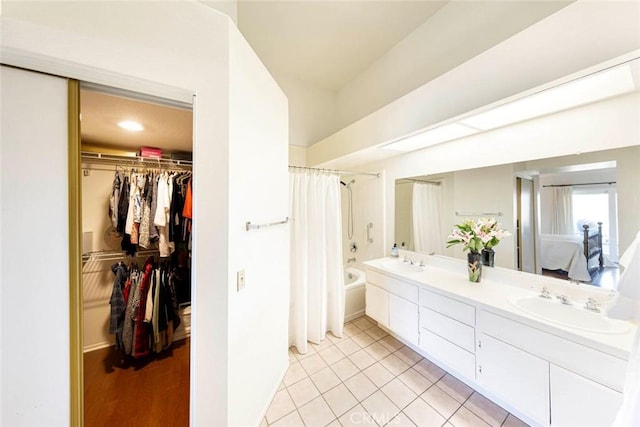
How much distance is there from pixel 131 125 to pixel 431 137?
8.51 feet

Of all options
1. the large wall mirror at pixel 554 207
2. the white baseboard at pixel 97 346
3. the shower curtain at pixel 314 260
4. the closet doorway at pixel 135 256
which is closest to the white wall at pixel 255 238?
the shower curtain at pixel 314 260

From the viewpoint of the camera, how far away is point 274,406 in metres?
1.53

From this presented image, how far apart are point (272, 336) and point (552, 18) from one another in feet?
8.46

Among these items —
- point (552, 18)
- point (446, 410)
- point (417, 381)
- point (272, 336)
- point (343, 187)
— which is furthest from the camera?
point (343, 187)

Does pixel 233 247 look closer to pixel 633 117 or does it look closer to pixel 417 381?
pixel 417 381

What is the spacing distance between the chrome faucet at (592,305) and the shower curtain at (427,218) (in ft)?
3.29

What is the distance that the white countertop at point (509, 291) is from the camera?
1.03 metres

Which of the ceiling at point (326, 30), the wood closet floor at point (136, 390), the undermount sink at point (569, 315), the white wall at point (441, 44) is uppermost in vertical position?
the ceiling at point (326, 30)

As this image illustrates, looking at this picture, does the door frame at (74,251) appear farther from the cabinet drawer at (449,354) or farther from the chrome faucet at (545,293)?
the chrome faucet at (545,293)

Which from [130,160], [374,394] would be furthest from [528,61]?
[130,160]

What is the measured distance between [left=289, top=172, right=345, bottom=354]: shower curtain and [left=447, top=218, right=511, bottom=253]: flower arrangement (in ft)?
4.00

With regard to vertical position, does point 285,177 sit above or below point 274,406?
above

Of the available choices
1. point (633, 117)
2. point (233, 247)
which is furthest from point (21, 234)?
point (633, 117)

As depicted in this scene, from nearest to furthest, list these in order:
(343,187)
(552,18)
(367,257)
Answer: (552,18), (367,257), (343,187)
